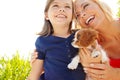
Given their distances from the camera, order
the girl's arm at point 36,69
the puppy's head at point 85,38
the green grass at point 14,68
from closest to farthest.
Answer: the puppy's head at point 85,38
the girl's arm at point 36,69
the green grass at point 14,68

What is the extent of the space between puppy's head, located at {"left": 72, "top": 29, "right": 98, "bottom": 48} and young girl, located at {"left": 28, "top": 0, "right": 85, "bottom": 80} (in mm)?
395

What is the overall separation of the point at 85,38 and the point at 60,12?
598mm

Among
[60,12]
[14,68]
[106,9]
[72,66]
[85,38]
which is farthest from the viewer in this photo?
[14,68]

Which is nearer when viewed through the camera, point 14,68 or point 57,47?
point 57,47

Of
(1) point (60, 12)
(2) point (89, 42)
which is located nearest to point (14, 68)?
(1) point (60, 12)

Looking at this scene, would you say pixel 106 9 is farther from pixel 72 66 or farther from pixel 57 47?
pixel 72 66

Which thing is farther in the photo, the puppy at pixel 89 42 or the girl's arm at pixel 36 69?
the girl's arm at pixel 36 69

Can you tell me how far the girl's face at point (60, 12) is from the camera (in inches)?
186

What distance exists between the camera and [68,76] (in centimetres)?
470

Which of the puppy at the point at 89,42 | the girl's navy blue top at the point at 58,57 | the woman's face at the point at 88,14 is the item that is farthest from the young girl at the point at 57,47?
Answer: the puppy at the point at 89,42

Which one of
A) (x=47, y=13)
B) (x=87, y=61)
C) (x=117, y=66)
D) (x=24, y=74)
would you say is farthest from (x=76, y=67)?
(x=24, y=74)

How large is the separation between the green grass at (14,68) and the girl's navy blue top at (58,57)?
289cm

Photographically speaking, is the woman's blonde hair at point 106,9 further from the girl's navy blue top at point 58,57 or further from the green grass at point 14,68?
the green grass at point 14,68

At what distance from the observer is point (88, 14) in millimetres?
4727
